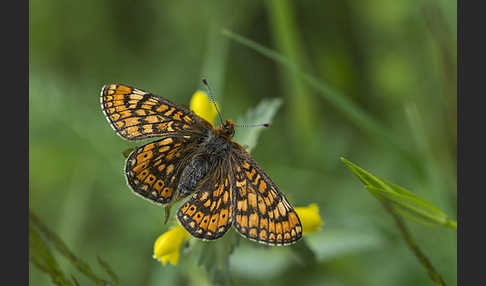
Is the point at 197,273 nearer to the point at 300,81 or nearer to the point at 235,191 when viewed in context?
the point at 235,191

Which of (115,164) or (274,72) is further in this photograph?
(274,72)

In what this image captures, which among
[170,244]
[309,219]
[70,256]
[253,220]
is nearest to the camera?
[70,256]

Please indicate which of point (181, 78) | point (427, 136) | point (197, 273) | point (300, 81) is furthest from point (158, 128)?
point (427, 136)

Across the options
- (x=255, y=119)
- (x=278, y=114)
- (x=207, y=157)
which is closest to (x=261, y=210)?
(x=207, y=157)

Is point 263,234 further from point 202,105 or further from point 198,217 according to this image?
point 202,105

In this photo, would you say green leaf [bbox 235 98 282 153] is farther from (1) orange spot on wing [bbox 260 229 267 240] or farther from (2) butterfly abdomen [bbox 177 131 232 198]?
(1) orange spot on wing [bbox 260 229 267 240]
